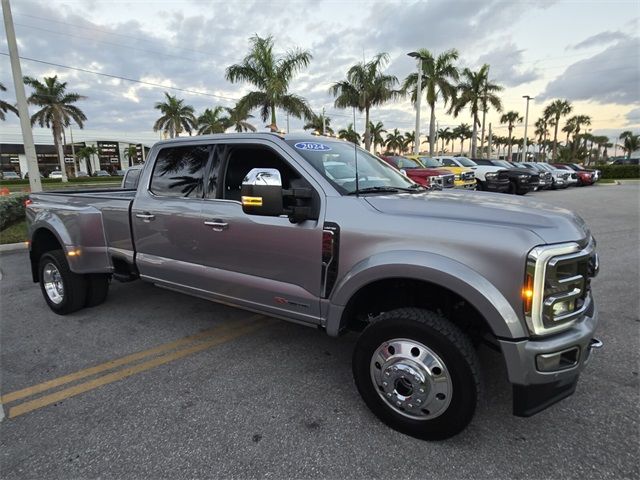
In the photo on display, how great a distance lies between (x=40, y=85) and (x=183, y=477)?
49.7 m

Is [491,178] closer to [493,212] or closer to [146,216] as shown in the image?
[146,216]

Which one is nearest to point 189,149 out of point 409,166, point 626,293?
point 626,293

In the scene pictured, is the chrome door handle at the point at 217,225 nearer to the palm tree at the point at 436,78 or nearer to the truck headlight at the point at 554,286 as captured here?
the truck headlight at the point at 554,286

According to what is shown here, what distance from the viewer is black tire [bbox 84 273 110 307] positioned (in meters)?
4.55

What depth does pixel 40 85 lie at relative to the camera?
40438 millimetres

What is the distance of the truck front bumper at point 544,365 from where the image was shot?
208 cm

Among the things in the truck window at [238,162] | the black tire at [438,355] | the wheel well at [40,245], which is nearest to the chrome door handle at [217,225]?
the truck window at [238,162]

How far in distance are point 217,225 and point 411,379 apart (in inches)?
74.6

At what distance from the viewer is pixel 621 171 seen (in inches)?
1599

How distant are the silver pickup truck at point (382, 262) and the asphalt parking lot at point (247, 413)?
0.31 meters

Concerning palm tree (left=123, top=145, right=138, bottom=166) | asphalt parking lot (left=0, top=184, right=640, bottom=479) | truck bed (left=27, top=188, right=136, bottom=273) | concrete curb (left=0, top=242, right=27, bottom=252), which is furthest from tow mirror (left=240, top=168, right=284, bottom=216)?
palm tree (left=123, top=145, right=138, bottom=166)

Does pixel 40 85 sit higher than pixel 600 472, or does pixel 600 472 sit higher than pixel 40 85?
pixel 40 85

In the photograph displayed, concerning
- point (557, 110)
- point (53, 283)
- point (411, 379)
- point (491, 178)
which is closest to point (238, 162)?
point (411, 379)

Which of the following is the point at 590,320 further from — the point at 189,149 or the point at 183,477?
the point at 189,149
